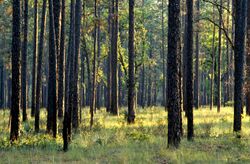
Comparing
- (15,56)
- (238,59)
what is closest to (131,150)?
(15,56)

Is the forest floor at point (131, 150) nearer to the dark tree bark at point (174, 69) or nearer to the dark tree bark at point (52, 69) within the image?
the dark tree bark at point (174, 69)

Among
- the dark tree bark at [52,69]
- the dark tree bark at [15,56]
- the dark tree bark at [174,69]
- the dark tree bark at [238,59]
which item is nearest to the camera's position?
the dark tree bark at [174,69]

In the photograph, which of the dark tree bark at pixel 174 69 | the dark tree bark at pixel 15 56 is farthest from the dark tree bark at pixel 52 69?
the dark tree bark at pixel 174 69

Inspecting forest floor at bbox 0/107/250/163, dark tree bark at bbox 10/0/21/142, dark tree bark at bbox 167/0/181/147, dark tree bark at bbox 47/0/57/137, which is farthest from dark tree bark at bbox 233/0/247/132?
dark tree bark at bbox 10/0/21/142

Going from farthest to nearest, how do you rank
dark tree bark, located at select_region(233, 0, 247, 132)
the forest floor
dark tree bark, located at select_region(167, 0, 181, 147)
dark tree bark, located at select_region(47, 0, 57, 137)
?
1. dark tree bark, located at select_region(233, 0, 247, 132)
2. dark tree bark, located at select_region(47, 0, 57, 137)
3. dark tree bark, located at select_region(167, 0, 181, 147)
4. the forest floor

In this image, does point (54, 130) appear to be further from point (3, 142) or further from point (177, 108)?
point (177, 108)

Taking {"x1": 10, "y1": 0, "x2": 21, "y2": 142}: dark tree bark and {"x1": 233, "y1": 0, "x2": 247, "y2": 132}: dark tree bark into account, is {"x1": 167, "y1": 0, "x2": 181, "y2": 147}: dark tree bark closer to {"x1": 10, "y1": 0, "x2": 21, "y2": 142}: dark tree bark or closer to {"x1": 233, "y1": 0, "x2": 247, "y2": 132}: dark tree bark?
{"x1": 233, "y1": 0, "x2": 247, "y2": 132}: dark tree bark

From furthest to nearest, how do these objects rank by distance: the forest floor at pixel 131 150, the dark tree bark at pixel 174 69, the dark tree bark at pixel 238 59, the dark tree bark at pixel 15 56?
the dark tree bark at pixel 238 59 → the dark tree bark at pixel 15 56 → the dark tree bark at pixel 174 69 → the forest floor at pixel 131 150

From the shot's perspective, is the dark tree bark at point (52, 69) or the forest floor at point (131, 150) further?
the dark tree bark at point (52, 69)

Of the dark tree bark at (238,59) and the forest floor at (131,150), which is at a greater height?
the dark tree bark at (238,59)

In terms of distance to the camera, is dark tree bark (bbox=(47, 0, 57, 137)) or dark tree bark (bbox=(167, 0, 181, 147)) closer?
dark tree bark (bbox=(167, 0, 181, 147))

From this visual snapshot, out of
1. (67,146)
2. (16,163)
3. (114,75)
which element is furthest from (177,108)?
(114,75)

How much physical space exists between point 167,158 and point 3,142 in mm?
6626

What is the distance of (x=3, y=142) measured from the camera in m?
14.8
